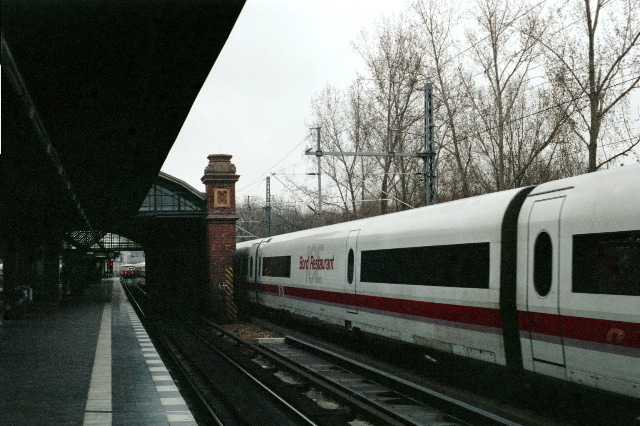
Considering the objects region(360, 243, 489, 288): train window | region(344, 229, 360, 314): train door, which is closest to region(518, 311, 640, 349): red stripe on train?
region(360, 243, 489, 288): train window

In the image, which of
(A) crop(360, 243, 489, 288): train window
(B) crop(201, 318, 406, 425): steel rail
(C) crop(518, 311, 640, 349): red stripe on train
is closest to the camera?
(C) crop(518, 311, 640, 349): red stripe on train

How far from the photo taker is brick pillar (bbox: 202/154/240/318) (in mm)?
29094

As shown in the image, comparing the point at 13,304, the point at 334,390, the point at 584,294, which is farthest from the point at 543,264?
the point at 13,304

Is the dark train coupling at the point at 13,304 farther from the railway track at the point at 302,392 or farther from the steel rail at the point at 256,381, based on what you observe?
the railway track at the point at 302,392

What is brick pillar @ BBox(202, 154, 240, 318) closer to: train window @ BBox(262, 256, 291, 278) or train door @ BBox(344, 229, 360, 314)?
train window @ BBox(262, 256, 291, 278)

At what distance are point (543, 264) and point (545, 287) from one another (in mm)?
279

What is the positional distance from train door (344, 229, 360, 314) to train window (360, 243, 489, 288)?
68 cm

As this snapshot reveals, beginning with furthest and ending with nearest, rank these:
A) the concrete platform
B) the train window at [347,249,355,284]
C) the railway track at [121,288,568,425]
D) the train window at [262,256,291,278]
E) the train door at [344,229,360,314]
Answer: the train window at [262,256,291,278]
the train window at [347,249,355,284]
the train door at [344,229,360,314]
the railway track at [121,288,568,425]
the concrete platform

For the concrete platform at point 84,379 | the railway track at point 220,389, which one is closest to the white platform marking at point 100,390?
the concrete platform at point 84,379

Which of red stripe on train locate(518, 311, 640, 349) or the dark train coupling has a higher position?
red stripe on train locate(518, 311, 640, 349)

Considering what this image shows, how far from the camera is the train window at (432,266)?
446 inches

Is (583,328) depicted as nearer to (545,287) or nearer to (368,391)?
(545,287)

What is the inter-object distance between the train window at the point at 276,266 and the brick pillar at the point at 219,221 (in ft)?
7.73

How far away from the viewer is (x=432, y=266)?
13.0 metres
